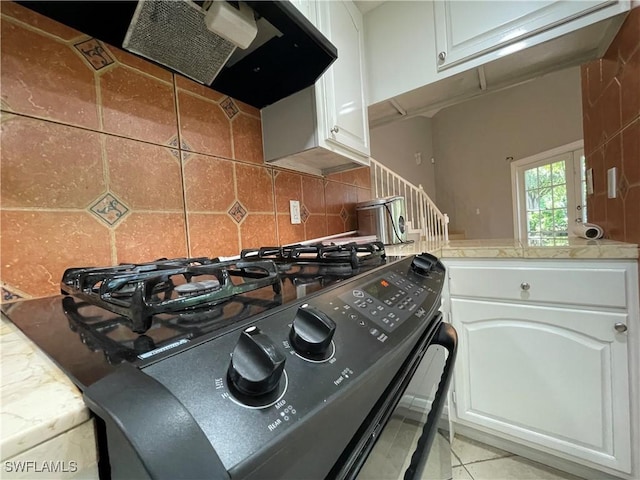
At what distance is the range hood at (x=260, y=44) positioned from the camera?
0.60m

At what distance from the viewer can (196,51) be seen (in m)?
0.73

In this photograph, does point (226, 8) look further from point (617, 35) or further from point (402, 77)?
point (617, 35)

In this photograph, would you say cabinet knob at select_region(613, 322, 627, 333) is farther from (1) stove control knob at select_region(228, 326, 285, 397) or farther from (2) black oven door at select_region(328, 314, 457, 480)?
(1) stove control knob at select_region(228, 326, 285, 397)

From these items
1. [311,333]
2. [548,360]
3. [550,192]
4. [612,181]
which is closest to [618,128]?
[612,181]

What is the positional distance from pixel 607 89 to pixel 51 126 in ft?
5.74

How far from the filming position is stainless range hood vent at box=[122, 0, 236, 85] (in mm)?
611

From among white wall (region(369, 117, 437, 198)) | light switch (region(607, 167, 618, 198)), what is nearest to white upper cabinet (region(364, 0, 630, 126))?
light switch (region(607, 167, 618, 198))

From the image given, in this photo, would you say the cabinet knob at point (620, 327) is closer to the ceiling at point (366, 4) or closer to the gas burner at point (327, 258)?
the gas burner at point (327, 258)

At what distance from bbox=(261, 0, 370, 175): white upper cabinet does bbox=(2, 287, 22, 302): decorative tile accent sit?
2.53 feet

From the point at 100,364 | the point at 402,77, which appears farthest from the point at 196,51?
the point at 402,77

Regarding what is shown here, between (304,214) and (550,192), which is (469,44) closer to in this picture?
(304,214)

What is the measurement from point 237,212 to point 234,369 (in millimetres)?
782

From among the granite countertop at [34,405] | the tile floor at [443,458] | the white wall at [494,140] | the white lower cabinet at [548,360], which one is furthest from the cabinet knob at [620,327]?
the white wall at [494,140]

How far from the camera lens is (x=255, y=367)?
228 millimetres
